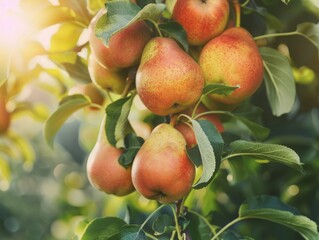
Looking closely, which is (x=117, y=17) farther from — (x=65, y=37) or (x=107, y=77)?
(x=65, y=37)

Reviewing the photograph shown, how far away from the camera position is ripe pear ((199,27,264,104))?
1.04 metres

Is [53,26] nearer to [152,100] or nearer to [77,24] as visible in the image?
[77,24]

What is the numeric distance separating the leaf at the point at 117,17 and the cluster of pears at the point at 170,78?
0.27 ft

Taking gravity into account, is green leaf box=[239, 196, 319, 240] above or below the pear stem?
below

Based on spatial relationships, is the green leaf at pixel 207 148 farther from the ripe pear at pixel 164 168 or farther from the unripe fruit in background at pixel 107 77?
the unripe fruit in background at pixel 107 77

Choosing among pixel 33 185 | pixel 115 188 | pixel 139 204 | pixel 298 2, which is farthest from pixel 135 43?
pixel 33 185

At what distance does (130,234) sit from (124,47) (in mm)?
319

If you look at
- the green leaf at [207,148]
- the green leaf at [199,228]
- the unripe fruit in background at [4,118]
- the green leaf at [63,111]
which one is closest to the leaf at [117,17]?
the green leaf at [207,148]

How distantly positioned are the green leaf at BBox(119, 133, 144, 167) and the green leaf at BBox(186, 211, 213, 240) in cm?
24

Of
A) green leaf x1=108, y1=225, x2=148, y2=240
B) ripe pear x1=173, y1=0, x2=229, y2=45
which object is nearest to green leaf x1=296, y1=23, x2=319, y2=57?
ripe pear x1=173, y1=0, x2=229, y2=45

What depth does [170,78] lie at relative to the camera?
3.21 feet

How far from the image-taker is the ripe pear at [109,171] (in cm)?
108

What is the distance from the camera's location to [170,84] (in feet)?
3.21

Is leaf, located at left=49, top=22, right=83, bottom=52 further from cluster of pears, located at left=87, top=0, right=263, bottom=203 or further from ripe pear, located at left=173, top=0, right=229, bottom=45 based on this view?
ripe pear, located at left=173, top=0, right=229, bottom=45
